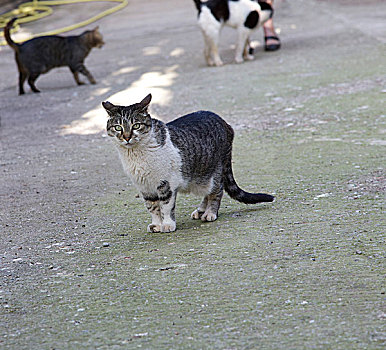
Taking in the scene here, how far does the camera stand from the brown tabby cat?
8.52 m

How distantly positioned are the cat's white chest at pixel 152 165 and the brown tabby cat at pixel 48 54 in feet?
17.6

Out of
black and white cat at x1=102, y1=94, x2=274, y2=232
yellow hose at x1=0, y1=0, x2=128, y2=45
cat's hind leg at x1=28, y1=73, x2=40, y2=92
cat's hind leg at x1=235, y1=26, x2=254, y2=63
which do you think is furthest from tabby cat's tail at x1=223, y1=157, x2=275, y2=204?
yellow hose at x1=0, y1=0, x2=128, y2=45

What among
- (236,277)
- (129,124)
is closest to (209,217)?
(129,124)

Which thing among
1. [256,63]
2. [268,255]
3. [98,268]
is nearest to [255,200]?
[268,255]

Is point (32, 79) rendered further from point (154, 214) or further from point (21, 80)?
point (154, 214)

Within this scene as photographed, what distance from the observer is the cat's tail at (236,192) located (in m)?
3.98

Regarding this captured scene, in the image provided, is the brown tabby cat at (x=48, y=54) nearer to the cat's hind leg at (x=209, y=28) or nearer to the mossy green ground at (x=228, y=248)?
the cat's hind leg at (x=209, y=28)

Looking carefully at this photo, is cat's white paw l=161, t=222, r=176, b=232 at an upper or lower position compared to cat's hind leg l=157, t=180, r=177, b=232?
lower

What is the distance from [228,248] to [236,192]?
30.6 inches

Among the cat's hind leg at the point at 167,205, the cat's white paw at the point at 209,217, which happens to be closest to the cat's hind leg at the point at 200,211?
the cat's white paw at the point at 209,217

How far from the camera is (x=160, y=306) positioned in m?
2.73

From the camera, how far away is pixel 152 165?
3582 millimetres

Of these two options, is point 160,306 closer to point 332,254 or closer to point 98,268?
point 98,268

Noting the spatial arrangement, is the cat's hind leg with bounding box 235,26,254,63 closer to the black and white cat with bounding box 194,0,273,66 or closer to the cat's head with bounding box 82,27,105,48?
the black and white cat with bounding box 194,0,273,66
